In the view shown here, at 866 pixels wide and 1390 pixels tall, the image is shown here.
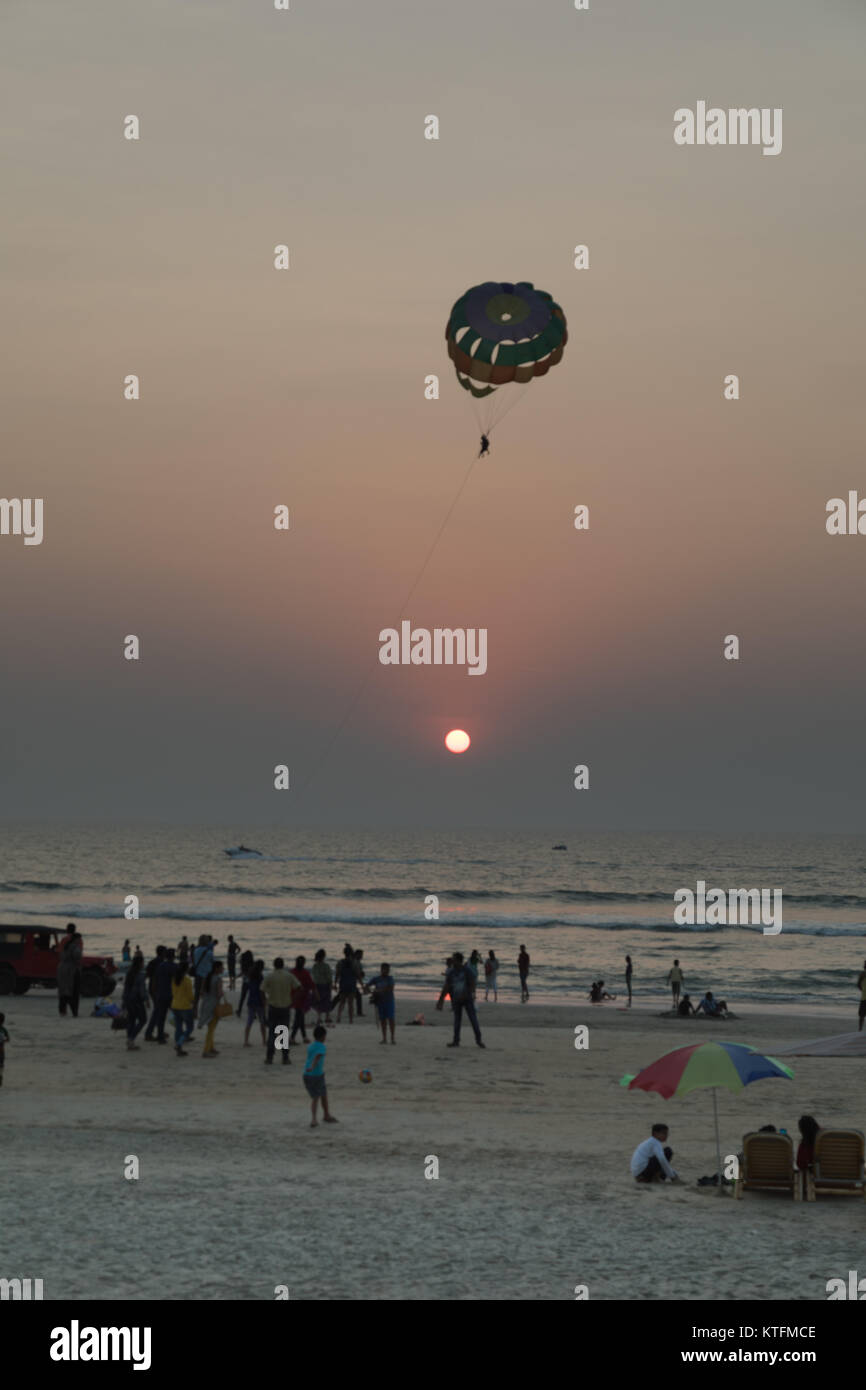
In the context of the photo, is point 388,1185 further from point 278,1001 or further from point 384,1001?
point 384,1001

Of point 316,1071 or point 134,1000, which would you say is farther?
point 134,1000

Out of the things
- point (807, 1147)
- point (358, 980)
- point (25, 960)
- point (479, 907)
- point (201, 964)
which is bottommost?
point (807, 1147)

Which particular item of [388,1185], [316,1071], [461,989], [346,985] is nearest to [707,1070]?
[388,1185]

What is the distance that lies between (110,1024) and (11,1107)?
830cm

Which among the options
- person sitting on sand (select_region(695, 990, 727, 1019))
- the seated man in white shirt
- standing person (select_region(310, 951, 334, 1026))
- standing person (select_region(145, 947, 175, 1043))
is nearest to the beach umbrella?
the seated man in white shirt

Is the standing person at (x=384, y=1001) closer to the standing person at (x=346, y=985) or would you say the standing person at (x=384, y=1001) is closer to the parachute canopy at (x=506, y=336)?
the standing person at (x=346, y=985)

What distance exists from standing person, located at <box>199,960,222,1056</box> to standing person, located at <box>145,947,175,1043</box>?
0.58 meters

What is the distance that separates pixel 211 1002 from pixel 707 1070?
10017mm

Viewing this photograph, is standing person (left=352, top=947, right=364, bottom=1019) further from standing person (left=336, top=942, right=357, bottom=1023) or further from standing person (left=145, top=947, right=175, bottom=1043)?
standing person (left=145, top=947, right=175, bottom=1043)

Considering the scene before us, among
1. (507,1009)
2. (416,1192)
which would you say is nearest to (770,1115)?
(416,1192)

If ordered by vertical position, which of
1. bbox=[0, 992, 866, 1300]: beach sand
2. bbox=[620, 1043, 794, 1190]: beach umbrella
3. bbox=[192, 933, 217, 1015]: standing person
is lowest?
bbox=[0, 992, 866, 1300]: beach sand

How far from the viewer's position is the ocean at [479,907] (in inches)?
2222

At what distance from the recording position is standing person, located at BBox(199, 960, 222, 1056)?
68.5 feet

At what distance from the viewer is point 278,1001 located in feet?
67.2
